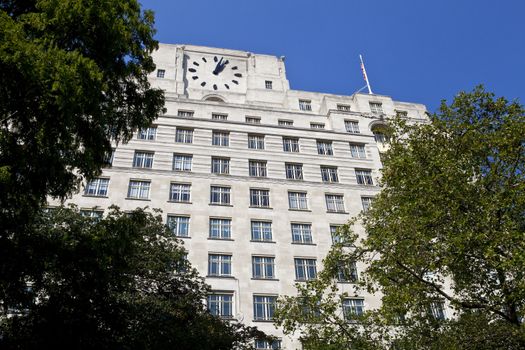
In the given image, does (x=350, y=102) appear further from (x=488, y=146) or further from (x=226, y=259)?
(x=488, y=146)

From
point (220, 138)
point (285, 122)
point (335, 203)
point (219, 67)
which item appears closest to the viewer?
point (335, 203)

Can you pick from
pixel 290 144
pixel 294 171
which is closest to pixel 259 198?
pixel 294 171

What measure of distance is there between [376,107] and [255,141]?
16.0 meters

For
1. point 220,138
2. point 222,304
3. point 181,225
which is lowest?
point 222,304

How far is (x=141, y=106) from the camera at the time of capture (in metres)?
14.2

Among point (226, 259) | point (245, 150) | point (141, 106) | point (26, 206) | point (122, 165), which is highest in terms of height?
point (245, 150)

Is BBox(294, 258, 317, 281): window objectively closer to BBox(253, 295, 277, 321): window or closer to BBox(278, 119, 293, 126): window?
BBox(253, 295, 277, 321): window

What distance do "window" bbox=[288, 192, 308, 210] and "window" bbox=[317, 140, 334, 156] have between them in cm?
593

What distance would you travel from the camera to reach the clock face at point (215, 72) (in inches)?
2248

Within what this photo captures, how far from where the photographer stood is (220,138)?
139 feet

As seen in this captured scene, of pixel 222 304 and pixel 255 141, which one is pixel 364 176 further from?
pixel 222 304

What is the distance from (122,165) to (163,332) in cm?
2317

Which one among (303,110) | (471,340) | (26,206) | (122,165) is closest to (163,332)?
(26,206)

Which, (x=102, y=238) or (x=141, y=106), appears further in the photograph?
(x=141, y=106)
